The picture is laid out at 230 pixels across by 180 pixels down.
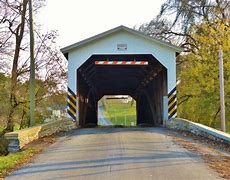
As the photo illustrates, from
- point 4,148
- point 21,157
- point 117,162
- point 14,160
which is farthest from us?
point 4,148

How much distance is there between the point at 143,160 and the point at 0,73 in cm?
1367

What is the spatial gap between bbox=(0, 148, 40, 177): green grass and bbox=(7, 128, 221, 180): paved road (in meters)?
0.26

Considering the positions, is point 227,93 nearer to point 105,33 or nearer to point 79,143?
point 105,33

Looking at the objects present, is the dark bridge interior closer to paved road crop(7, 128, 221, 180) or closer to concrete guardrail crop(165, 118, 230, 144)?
concrete guardrail crop(165, 118, 230, 144)

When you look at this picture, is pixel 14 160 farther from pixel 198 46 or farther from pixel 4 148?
pixel 198 46

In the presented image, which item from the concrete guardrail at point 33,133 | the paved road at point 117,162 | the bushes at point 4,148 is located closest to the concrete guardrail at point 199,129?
the paved road at point 117,162

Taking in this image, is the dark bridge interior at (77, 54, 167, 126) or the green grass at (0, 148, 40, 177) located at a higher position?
the dark bridge interior at (77, 54, 167, 126)

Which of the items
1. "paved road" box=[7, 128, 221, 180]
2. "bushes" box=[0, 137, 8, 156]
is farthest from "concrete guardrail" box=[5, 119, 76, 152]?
"bushes" box=[0, 137, 8, 156]

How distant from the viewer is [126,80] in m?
29.2

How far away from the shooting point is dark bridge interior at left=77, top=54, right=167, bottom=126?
19109 millimetres

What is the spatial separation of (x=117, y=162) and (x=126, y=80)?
2151 cm

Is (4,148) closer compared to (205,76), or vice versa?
(4,148)

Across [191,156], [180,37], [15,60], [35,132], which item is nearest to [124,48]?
[35,132]

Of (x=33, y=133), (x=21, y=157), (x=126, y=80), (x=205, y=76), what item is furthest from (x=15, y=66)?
(x=21, y=157)
